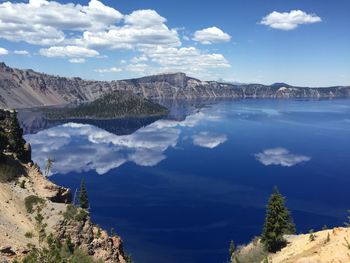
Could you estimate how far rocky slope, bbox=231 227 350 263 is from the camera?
52.1 m

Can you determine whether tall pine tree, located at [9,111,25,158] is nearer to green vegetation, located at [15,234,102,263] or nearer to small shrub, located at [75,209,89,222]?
small shrub, located at [75,209,89,222]

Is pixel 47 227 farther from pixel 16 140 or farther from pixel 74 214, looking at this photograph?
pixel 16 140

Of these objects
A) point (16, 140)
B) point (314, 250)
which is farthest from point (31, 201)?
point (314, 250)

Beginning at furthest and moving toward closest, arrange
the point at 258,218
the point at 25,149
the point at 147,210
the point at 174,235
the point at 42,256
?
the point at 147,210 < the point at 258,218 < the point at 174,235 < the point at 25,149 < the point at 42,256

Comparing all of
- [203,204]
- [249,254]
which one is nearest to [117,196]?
[203,204]

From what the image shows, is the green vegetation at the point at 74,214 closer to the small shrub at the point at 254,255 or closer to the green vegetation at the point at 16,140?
the green vegetation at the point at 16,140

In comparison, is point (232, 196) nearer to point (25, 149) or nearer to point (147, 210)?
point (147, 210)

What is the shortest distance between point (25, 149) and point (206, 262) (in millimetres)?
64462

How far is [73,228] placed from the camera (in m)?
88.1

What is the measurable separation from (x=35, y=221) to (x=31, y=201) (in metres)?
7.03

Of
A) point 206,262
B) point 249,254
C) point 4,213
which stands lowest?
point 206,262

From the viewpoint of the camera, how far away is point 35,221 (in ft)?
286

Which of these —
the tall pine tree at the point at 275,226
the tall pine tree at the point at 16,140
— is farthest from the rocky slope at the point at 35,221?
the tall pine tree at the point at 275,226

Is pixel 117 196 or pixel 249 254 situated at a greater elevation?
pixel 249 254
